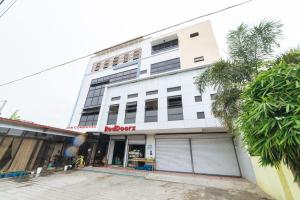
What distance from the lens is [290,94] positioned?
2.42 metres

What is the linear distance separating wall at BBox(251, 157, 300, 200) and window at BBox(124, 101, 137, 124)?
10.2 metres

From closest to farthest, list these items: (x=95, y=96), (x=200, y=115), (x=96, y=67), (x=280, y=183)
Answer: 1. (x=280, y=183)
2. (x=200, y=115)
3. (x=95, y=96)
4. (x=96, y=67)

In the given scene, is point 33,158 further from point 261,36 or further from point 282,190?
point 261,36

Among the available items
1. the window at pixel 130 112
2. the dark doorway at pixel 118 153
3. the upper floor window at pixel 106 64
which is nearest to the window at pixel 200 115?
the window at pixel 130 112

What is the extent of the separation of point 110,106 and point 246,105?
14105mm

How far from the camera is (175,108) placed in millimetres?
12250

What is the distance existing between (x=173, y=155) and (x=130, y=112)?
6023 millimetres

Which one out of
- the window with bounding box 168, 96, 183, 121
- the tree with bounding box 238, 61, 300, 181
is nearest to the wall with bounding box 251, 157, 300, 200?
the tree with bounding box 238, 61, 300, 181

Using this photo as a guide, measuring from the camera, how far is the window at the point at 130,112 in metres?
13.5

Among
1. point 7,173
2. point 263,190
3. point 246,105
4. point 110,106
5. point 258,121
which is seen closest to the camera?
point 258,121

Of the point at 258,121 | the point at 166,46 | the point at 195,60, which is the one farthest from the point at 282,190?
the point at 166,46

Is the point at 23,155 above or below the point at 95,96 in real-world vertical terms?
below

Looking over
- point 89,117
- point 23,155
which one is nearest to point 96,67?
point 89,117

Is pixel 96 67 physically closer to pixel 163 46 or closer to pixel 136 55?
pixel 136 55
